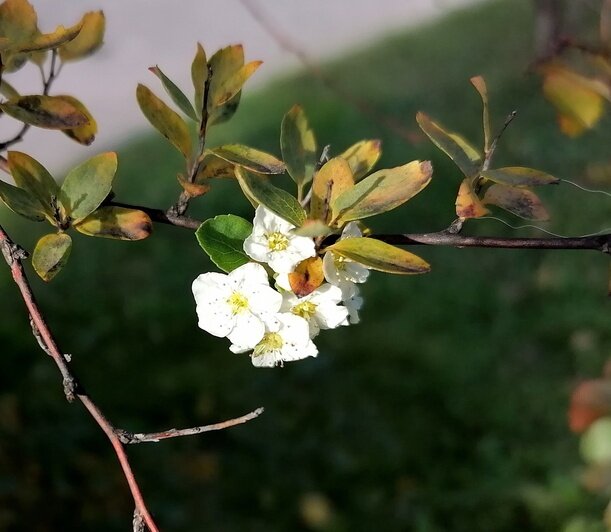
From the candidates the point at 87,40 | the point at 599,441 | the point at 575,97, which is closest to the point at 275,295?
the point at 87,40

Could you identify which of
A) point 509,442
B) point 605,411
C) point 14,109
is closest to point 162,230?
point 509,442

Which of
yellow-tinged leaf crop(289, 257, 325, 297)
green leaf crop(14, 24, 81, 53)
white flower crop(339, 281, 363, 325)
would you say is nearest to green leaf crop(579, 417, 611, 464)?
white flower crop(339, 281, 363, 325)

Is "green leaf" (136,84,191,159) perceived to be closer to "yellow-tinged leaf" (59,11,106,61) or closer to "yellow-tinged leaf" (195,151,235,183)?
"yellow-tinged leaf" (195,151,235,183)

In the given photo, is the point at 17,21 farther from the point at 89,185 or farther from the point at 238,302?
the point at 238,302

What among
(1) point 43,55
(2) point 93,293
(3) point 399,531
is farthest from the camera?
(2) point 93,293

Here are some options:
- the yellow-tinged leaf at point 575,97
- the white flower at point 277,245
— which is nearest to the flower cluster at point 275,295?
the white flower at point 277,245

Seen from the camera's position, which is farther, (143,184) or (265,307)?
(143,184)

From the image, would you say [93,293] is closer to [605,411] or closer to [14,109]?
[605,411]
